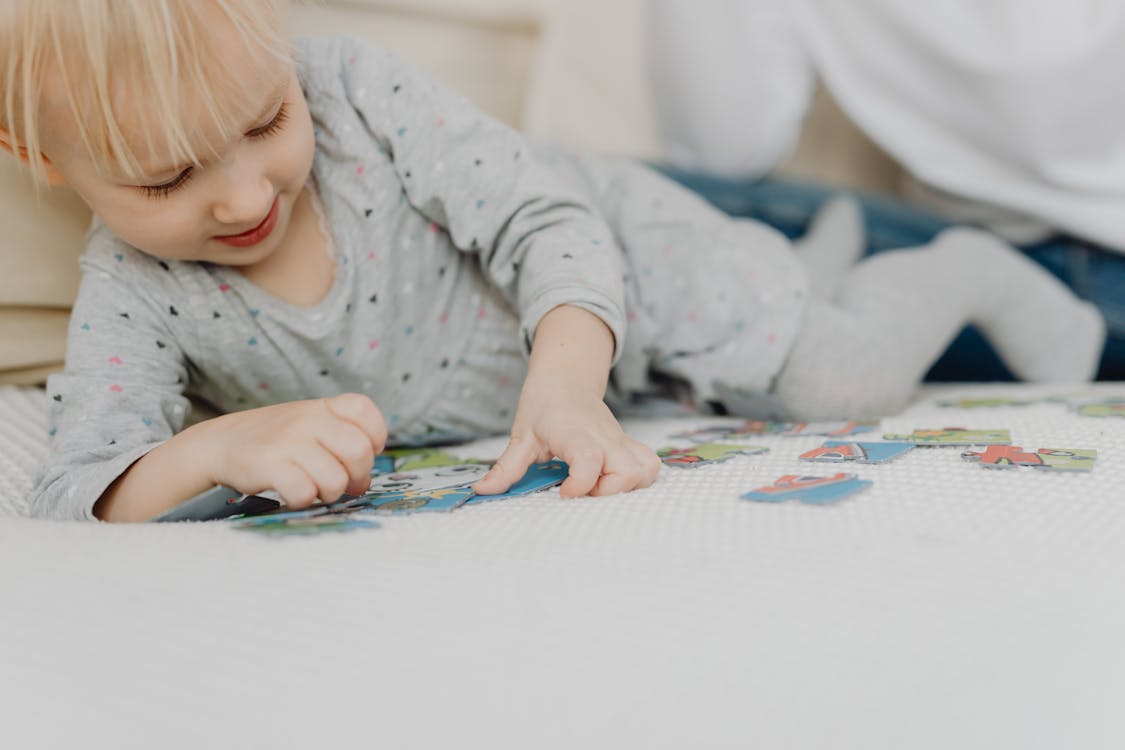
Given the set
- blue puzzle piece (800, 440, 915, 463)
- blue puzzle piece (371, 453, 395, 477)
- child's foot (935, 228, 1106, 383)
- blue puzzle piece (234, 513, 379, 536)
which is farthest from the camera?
child's foot (935, 228, 1106, 383)

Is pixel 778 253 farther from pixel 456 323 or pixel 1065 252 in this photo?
pixel 1065 252

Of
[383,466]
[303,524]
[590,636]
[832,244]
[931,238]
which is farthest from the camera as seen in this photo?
[931,238]

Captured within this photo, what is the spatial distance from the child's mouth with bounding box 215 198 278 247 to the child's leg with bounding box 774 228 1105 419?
448mm

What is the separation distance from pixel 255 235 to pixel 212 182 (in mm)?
70

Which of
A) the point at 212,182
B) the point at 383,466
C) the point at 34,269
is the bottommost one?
the point at 383,466

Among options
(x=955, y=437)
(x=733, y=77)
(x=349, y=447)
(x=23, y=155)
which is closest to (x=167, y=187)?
(x=23, y=155)

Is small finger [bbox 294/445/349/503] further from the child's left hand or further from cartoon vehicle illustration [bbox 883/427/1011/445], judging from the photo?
cartoon vehicle illustration [bbox 883/427/1011/445]

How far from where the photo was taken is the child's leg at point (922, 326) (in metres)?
0.92

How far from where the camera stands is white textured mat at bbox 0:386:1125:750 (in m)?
0.41

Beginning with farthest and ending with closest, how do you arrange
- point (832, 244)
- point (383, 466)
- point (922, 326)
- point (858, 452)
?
point (832, 244)
point (922, 326)
point (383, 466)
point (858, 452)

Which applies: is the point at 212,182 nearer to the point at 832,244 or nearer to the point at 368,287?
the point at 368,287

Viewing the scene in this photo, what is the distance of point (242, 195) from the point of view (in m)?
0.69

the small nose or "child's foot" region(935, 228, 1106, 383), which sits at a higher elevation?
the small nose

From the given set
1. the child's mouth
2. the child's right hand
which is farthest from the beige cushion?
the child's right hand
